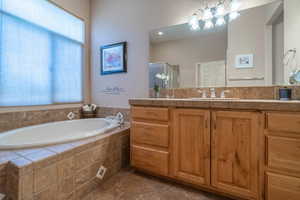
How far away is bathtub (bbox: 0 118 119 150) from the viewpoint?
4.39 feet

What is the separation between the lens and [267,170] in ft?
3.78

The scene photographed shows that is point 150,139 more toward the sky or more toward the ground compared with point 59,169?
more toward the sky

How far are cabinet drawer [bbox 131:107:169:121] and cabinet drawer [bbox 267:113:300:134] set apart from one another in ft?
2.75

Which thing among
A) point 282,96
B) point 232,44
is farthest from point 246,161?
point 232,44

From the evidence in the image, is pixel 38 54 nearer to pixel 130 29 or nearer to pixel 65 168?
pixel 130 29

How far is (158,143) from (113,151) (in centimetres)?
56

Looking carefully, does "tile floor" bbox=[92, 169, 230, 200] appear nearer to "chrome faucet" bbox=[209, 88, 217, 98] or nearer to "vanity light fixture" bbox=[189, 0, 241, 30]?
"chrome faucet" bbox=[209, 88, 217, 98]

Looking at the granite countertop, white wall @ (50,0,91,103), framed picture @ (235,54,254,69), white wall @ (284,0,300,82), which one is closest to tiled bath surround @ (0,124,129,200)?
the granite countertop

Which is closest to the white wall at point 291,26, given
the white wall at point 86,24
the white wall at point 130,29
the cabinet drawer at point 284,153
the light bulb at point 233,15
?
the light bulb at point 233,15

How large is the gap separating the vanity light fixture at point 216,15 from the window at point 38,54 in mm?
1940

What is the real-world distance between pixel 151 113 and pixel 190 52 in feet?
3.35

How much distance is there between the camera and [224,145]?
51.4 inches

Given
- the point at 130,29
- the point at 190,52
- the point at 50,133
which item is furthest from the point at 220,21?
the point at 50,133

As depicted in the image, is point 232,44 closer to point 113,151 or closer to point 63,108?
point 113,151
